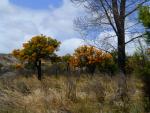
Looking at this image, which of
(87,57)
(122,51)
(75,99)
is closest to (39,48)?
(87,57)

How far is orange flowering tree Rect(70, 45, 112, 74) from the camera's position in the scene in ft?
133

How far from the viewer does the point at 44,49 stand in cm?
4175

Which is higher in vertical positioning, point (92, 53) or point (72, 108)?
point (92, 53)

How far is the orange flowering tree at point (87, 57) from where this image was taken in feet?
133

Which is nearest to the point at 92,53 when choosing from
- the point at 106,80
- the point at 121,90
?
the point at 106,80

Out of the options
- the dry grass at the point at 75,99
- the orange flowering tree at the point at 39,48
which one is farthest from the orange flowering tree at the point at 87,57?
the dry grass at the point at 75,99

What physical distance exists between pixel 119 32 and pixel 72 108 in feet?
35.4

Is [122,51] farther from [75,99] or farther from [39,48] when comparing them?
[39,48]

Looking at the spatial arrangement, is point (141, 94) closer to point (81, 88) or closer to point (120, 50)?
point (81, 88)

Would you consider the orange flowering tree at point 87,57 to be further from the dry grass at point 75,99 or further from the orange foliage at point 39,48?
the dry grass at point 75,99

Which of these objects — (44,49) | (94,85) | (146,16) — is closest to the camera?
(146,16)

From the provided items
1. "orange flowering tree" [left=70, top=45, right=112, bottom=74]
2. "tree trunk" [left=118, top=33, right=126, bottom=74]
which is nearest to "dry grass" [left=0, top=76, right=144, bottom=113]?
"tree trunk" [left=118, top=33, right=126, bottom=74]

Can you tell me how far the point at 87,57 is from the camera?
43.1 metres

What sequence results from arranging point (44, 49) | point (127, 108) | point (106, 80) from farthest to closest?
point (44, 49)
point (106, 80)
point (127, 108)
